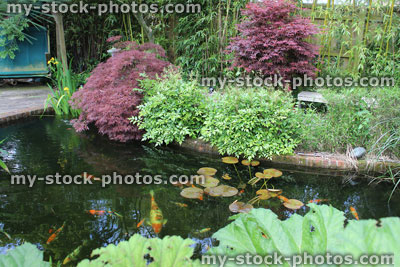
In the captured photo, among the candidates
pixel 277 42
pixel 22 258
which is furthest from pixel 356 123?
pixel 22 258

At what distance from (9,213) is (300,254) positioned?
7.79 ft

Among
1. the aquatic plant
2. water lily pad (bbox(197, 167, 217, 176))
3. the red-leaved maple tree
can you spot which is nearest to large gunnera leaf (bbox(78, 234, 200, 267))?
water lily pad (bbox(197, 167, 217, 176))

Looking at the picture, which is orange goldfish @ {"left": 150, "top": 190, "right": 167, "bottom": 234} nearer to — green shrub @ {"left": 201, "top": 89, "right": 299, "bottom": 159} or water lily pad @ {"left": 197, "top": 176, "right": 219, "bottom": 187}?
water lily pad @ {"left": 197, "top": 176, "right": 219, "bottom": 187}

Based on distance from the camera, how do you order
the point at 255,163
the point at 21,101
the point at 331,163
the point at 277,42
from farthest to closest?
1. the point at 21,101
2. the point at 277,42
3. the point at 255,163
4. the point at 331,163

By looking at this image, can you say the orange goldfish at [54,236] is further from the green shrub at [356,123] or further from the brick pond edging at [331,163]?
the green shrub at [356,123]

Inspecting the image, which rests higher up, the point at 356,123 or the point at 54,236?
the point at 356,123

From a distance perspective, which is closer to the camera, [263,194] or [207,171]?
[263,194]

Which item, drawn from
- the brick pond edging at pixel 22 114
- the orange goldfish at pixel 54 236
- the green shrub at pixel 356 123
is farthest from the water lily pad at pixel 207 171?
the brick pond edging at pixel 22 114

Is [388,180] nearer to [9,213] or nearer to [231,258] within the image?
[231,258]

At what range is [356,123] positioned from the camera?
11.1 ft

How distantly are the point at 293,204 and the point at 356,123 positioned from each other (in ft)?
4.44

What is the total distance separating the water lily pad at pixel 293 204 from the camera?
2512 millimetres

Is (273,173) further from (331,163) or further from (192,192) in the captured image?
(192,192)

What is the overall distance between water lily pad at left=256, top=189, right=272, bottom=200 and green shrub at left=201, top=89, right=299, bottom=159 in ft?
2.00
